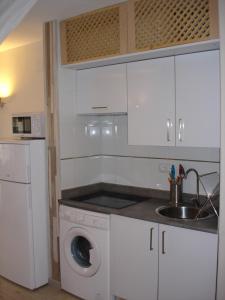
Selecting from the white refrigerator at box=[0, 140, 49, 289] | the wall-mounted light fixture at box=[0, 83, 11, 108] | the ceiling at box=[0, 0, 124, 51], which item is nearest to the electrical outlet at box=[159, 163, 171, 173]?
the white refrigerator at box=[0, 140, 49, 289]

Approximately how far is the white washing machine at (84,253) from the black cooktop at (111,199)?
17 cm

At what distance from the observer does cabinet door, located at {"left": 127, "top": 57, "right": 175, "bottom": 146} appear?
2.37 meters

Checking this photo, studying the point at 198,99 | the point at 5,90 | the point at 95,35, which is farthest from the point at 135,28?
the point at 5,90

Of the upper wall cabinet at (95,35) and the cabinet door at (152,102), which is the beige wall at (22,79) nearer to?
the upper wall cabinet at (95,35)

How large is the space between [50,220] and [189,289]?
1459mm

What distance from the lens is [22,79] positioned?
146 inches

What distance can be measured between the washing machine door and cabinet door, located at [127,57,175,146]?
2.96 ft

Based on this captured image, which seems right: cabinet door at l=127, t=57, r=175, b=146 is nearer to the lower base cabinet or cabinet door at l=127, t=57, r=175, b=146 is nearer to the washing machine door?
the lower base cabinet

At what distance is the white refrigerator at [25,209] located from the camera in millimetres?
2883

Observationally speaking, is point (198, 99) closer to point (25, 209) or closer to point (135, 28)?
point (135, 28)

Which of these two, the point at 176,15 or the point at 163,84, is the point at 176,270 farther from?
the point at 176,15

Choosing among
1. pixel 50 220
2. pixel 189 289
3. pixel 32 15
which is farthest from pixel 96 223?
pixel 32 15

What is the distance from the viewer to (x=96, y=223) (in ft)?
8.39

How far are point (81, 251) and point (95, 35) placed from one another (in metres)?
1.90
